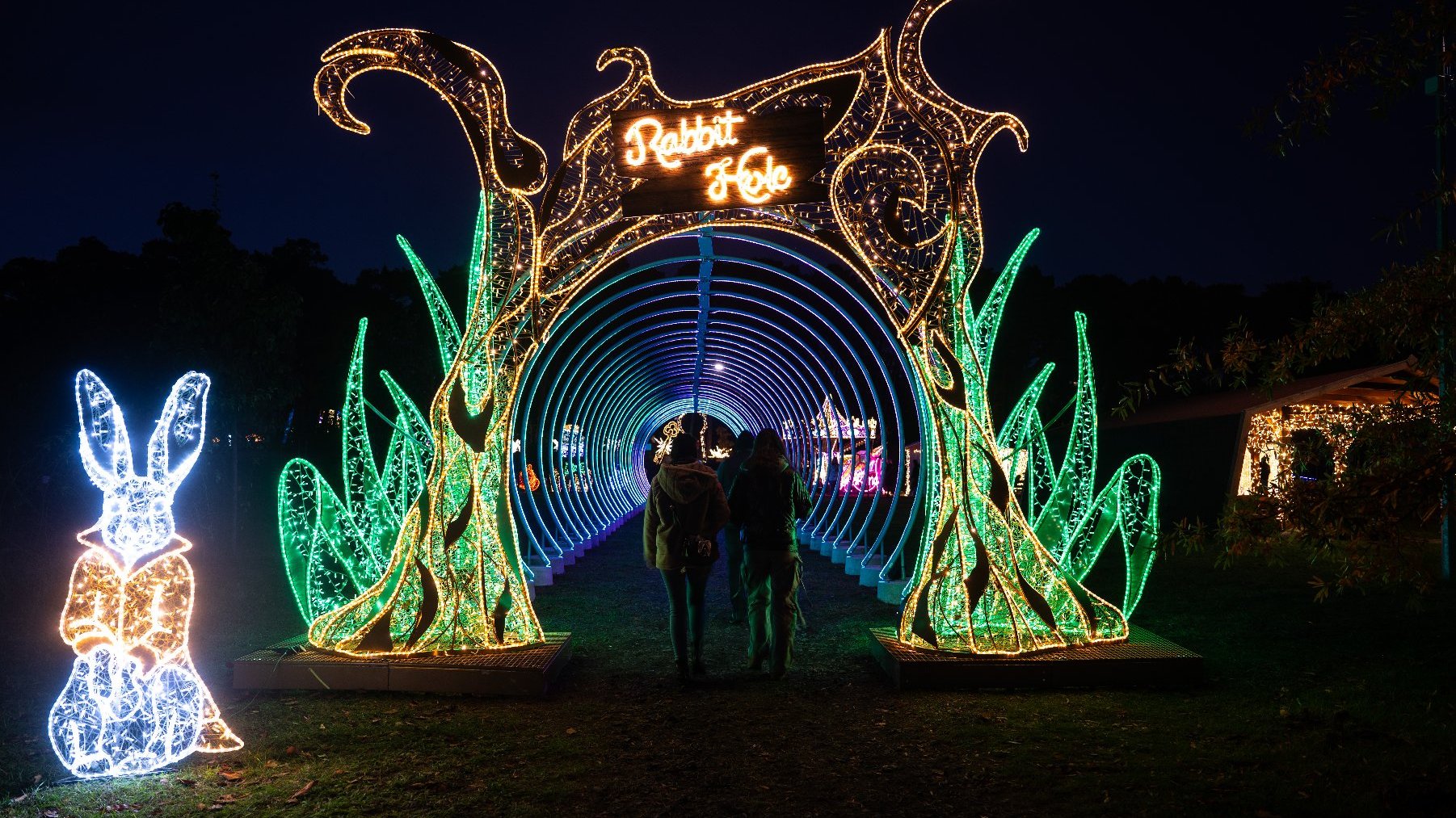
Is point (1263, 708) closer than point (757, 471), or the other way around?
point (1263, 708)

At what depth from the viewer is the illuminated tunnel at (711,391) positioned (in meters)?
10.6

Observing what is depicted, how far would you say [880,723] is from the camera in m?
5.02

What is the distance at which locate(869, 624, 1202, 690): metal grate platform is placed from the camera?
5.62 metres

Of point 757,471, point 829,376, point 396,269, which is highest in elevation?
point 396,269

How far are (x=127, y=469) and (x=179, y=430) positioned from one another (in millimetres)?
268

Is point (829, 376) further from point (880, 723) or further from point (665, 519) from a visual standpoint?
point (880, 723)

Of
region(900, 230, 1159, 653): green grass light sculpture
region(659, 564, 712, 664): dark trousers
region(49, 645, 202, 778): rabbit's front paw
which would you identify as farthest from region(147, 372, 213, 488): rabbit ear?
region(900, 230, 1159, 653): green grass light sculpture

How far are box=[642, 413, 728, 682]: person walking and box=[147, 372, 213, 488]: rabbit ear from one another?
2.45m

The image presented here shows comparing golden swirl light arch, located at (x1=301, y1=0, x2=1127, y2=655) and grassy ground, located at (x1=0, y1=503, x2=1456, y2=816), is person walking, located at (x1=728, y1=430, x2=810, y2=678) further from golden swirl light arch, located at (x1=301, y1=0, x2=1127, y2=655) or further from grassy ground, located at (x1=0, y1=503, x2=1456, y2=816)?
golden swirl light arch, located at (x1=301, y1=0, x2=1127, y2=655)

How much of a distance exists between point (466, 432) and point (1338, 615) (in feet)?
23.1

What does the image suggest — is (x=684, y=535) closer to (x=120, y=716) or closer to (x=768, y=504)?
(x=768, y=504)

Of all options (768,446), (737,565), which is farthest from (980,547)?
(737,565)

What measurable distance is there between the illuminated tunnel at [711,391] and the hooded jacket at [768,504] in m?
1.81

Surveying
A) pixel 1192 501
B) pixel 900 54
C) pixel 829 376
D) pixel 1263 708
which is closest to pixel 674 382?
pixel 829 376
